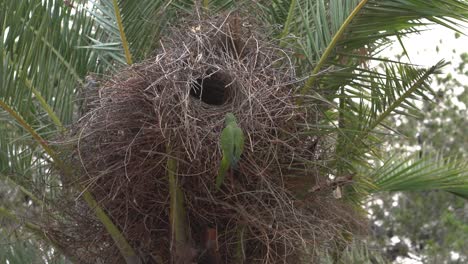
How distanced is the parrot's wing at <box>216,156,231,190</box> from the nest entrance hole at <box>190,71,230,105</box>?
0.38 metres

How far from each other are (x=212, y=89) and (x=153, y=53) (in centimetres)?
37

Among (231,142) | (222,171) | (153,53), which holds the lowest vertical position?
(222,171)

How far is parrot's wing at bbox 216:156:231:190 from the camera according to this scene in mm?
3223

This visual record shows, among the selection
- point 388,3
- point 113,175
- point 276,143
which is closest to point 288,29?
point 388,3

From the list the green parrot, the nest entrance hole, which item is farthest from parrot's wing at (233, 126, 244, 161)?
the nest entrance hole

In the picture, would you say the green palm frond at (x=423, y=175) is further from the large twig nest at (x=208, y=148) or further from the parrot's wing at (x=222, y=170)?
the parrot's wing at (x=222, y=170)

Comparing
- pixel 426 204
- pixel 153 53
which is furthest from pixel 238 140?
pixel 426 204

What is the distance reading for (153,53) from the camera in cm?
380

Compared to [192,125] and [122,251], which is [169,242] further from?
[192,125]

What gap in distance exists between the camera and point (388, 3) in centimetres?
374

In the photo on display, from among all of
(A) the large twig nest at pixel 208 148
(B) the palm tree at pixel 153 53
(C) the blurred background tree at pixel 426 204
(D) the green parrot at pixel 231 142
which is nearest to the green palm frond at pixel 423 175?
(B) the palm tree at pixel 153 53

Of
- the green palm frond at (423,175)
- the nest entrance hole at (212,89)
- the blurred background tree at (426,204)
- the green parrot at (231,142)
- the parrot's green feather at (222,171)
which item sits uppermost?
the nest entrance hole at (212,89)

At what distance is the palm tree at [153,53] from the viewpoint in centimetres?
371

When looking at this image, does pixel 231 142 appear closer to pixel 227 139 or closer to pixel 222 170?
pixel 227 139
